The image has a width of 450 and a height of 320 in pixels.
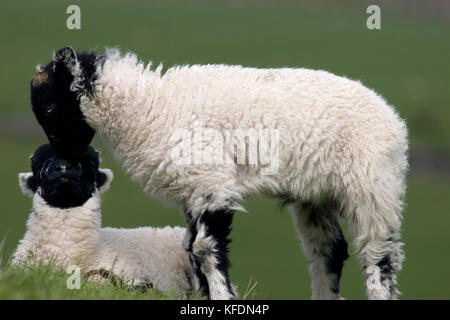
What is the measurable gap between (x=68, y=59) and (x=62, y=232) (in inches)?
52.6

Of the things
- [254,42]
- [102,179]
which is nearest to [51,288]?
[102,179]

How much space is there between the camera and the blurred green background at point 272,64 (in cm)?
2611

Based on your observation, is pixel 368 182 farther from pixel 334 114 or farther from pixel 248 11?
pixel 248 11

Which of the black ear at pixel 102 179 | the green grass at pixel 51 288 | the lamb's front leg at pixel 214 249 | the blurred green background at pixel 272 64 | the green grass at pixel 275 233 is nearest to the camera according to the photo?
the green grass at pixel 51 288

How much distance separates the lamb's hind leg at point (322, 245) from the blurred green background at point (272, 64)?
42.9 feet

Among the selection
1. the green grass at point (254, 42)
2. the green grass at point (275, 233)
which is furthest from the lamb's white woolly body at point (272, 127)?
the green grass at point (254, 42)

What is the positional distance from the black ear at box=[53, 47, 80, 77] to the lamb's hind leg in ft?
Answer: 7.01

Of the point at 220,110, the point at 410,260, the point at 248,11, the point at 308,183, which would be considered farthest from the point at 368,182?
the point at 248,11

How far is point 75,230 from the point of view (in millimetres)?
7156

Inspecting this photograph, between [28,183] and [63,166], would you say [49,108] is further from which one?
[28,183]

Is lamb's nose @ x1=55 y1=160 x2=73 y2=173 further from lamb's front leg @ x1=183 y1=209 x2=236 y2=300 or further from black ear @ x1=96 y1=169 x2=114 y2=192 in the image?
lamb's front leg @ x1=183 y1=209 x2=236 y2=300

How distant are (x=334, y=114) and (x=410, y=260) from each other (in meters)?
20.9

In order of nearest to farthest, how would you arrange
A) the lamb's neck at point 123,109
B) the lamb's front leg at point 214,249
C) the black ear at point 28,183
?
the lamb's front leg at point 214,249
the lamb's neck at point 123,109
the black ear at point 28,183

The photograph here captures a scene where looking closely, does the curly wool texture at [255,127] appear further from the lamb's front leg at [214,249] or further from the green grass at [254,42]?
the green grass at [254,42]
